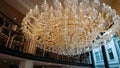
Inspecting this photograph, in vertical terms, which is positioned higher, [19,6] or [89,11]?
[19,6]

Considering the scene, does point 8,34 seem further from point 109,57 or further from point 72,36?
point 109,57

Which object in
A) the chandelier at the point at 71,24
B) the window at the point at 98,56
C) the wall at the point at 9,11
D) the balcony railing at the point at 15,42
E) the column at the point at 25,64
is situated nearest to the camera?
the chandelier at the point at 71,24

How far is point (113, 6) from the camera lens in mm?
4332

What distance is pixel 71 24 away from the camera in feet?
10.5

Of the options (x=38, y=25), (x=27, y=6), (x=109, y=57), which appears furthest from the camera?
(x=109, y=57)

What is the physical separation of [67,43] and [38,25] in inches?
40.7

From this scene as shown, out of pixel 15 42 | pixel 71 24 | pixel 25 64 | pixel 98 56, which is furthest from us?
pixel 98 56

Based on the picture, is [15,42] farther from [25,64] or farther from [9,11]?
[9,11]

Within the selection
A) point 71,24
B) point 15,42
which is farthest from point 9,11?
point 71,24

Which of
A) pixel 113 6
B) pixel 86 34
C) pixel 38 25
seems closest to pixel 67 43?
pixel 86 34

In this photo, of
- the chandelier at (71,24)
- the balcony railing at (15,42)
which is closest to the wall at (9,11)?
the balcony railing at (15,42)

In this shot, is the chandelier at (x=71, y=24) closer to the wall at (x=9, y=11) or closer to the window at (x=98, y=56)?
the wall at (x=9, y=11)

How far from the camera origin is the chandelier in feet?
10.4

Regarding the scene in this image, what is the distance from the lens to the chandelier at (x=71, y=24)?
3174mm
